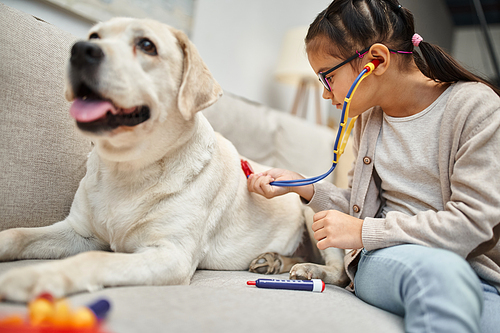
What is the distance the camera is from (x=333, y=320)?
0.78m

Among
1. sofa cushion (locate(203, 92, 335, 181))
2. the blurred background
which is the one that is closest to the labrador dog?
sofa cushion (locate(203, 92, 335, 181))

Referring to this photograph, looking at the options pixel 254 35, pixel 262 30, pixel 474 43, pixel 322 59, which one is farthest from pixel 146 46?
pixel 474 43

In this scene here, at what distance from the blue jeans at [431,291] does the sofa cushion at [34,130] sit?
42.9 inches

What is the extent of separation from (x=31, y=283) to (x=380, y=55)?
115 centimetres

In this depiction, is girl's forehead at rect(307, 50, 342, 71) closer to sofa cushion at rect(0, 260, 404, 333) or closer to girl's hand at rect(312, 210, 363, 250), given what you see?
girl's hand at rect(312, 210, 363, 250)

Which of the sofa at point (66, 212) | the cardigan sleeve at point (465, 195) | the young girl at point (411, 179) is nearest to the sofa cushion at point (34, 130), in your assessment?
the sofa at point (66, 212)

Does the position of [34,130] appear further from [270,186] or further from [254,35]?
[254,35]

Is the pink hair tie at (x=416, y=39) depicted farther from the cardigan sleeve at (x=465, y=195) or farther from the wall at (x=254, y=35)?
the wall at (x=254, y=35)

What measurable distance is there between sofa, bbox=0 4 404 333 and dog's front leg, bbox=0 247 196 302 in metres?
0.03

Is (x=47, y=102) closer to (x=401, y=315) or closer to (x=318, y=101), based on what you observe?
(x=401, y=315)

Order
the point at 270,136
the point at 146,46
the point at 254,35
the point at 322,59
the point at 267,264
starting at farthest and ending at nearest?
the point at 254,35
the point at 270,136
the point at 267,264
the point at 322,59
the point at 146,46

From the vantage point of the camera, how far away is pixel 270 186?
1.36 meters

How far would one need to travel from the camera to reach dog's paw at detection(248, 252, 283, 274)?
1379 millimetres

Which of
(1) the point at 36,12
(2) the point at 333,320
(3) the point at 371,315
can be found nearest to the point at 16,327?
(2) the point at 333,320
